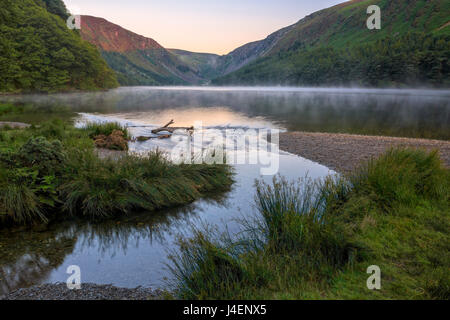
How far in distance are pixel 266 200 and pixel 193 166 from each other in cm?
473

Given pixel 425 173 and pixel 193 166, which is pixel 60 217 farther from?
pixel 425 173

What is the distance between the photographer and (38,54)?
70.5m

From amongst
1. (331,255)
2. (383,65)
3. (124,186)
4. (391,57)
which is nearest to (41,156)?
(124,186)

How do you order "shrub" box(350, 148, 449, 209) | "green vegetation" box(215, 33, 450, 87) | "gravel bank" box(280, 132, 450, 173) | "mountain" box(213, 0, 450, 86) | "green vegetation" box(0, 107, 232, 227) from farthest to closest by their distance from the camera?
"mountain" box(213, 0, 450, 86) < "green vegetation" box(215, 33, 450, 87) < "gravel bank" box(280, 132, 450, 173) < "green vegetation" box(0, 107, 232, 227) < "shrub" box(350, 148, 449, 209)

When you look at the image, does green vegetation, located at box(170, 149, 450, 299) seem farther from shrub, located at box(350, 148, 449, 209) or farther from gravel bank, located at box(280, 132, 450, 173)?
gravel bank, located at box(280, 132, 450, 173)

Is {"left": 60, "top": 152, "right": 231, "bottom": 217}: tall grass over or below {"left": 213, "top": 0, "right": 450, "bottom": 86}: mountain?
below

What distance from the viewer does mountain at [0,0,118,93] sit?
64000 millimetres

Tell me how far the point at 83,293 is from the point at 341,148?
47.1ft

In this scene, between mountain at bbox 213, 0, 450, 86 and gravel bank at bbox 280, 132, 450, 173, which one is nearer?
gravel bank at bbox 280, 132, 450, 173

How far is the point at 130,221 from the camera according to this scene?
25.5 ft

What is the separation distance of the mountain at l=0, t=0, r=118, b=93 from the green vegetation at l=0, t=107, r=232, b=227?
221 feet

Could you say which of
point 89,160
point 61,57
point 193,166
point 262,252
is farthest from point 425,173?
point 61,57

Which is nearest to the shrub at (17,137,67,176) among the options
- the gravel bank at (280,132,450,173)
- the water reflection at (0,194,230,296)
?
the water reflection at (0,194,230,296)

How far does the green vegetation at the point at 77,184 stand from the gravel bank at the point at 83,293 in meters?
3.22
